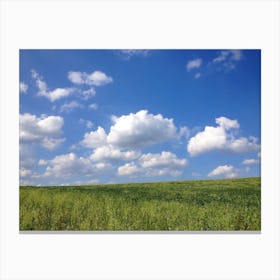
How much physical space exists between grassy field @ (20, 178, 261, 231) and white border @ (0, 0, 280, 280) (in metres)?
0.17

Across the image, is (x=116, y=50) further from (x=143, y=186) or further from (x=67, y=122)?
(x=143, y=186)

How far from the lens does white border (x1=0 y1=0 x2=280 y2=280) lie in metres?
6.45

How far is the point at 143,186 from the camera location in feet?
24.7

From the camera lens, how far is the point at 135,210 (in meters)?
7.05

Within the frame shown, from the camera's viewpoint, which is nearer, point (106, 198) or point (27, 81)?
point (27, 81)

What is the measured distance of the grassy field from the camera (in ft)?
22.0

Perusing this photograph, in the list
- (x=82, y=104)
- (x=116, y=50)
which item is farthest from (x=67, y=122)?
(x=116, y=50)

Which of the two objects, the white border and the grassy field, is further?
the grassy field
